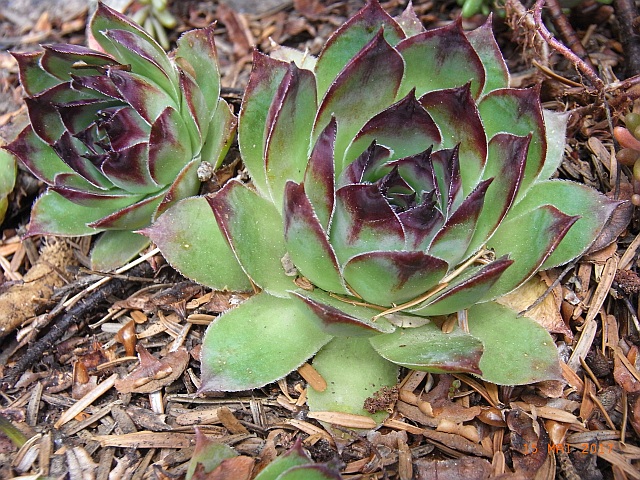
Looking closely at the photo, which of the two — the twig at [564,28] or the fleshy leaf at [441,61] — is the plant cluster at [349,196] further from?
the twig at [564,28]

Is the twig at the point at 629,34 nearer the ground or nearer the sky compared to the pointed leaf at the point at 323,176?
nearer the ground

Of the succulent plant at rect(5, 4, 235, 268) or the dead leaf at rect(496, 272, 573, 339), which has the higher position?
the succulent plant at rect(5, 4, 235, 268)

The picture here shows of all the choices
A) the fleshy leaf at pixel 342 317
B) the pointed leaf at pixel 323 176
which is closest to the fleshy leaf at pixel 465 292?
the fleshy leaf at pixel 342 317

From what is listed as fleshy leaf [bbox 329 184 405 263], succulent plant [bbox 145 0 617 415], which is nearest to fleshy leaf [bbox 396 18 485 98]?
succulent plant [bbox 145 0 617 415]

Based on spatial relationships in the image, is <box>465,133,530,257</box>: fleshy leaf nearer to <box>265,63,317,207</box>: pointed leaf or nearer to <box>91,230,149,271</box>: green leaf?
<box>265,63,317,207</box>: pointed leaf

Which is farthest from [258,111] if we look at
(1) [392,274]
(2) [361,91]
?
(1) [392,274]

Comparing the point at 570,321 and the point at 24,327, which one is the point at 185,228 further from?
the point at 570,321

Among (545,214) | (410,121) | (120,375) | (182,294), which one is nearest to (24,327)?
(120,375)

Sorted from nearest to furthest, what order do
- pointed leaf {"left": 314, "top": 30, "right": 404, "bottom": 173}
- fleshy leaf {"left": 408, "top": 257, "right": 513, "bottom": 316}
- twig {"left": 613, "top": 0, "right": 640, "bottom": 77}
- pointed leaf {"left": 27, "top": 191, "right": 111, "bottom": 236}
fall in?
fleshy leaf {"left": 408, "top": 257, "right": 513, "bottom": 316} < pointed leaf {"left": 314, "top": 30, "right": 404, "bottom": 173} < pointed leaf {"left": 27, "top": 191, "right": 111, "bottom": 236} < twig {"left": 613, "top": 0, "right": 640, "bottom": 77}
